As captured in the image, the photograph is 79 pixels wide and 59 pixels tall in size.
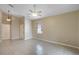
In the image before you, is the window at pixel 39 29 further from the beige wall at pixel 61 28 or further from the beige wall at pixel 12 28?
the beige wall at pixel 12 28

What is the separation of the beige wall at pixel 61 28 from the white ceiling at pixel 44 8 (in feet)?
0.36

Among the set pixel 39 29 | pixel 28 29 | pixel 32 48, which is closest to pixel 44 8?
pixel 39 29

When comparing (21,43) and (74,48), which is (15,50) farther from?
(74,48)

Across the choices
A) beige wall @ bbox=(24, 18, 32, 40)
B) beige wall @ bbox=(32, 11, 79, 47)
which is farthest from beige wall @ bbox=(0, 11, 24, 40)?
beige wall @ bbox=(32, 11, 79, 47)

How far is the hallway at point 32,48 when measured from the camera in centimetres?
205

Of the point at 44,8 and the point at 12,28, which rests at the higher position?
the point at 44,8

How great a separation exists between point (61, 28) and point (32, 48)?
0.80m

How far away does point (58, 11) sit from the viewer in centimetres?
229

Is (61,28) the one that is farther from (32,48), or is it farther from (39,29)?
(32,48)

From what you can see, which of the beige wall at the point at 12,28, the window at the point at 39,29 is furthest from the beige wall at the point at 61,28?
the beige wall at the point at 12,28

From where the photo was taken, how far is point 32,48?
2.20 metres

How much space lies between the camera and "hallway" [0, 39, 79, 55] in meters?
2.05
